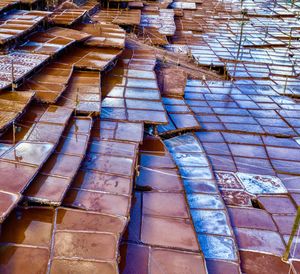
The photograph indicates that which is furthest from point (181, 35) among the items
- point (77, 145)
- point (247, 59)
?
point (77, 145)

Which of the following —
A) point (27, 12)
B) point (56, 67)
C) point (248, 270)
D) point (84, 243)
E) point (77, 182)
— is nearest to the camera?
point (84, 243)

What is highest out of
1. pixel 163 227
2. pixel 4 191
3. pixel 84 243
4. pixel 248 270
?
pixel 4 191

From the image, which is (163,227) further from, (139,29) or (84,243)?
(139,29)

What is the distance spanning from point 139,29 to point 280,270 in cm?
1122

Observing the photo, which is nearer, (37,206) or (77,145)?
(37,206)

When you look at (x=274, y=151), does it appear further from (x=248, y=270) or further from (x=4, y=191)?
(x=4, y=191)

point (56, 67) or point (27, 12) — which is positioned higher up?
point (27, 12)

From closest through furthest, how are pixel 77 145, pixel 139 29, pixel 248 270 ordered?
pixel 248 270 < pixel 77 145 < pixel 139 29

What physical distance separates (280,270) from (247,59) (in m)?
9.16

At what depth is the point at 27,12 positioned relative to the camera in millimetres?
9539

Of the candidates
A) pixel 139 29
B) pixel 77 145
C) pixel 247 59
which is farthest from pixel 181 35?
pixel 77 145

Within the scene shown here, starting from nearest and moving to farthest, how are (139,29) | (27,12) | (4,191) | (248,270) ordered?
1. (4,191)
2. (248,270)
3. (27,12)
4. (139,29)

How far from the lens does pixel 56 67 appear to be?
25.3 ft

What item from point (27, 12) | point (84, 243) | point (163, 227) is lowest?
point (163, 227)
